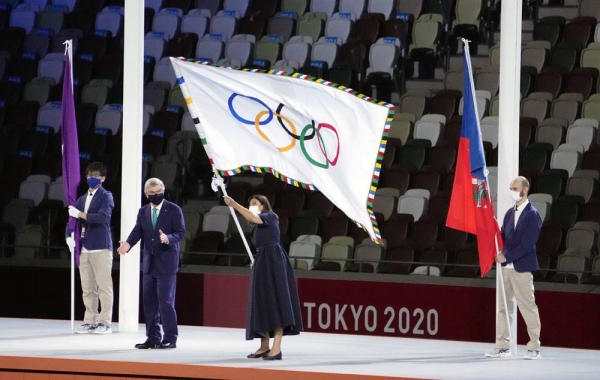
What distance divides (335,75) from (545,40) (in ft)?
8.44

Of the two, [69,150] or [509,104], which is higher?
[509,104]

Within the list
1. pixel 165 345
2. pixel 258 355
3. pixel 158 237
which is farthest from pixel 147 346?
pixel 258 355

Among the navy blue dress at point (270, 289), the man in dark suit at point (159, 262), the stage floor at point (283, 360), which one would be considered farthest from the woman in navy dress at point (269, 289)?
the man in dark suit at point (159, 262)

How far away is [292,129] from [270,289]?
4.44 ft

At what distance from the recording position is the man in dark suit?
360 inches

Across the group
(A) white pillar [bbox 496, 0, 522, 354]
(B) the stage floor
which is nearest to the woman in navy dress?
(B) the stage floor

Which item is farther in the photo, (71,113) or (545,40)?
(545,40)

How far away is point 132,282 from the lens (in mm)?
10719

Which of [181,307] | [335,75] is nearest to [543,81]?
[335,75]

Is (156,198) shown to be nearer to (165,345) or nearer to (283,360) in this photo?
(165,345)

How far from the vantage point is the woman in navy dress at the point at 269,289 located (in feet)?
27.7

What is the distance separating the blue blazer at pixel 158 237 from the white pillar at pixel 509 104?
246cm

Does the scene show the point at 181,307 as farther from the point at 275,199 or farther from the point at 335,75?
the point at 335,75

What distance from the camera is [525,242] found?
9039 mm
